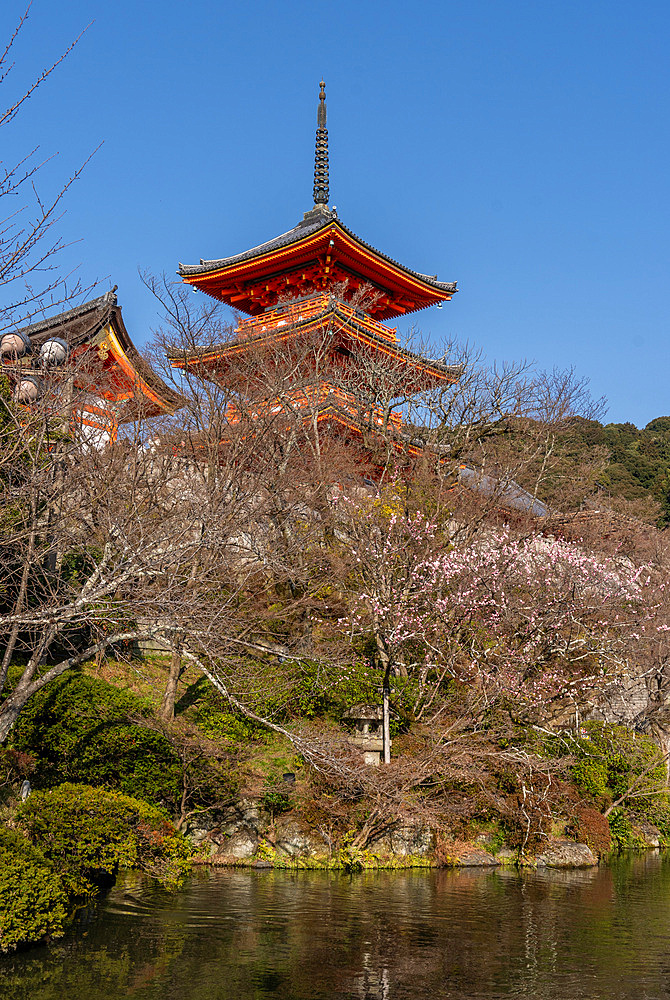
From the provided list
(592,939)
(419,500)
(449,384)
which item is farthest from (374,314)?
(592,939)

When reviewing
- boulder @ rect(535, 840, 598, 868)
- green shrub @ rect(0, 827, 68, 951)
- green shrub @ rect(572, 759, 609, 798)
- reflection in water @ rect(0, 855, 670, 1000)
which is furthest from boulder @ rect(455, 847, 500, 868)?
green shrub @ rect(0, 827, 68, 951)

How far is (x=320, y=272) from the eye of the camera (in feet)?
90.1

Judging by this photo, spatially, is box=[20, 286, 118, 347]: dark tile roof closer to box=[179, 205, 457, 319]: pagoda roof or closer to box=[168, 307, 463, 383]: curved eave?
box=[168, 307, 463, 383]: curved eave

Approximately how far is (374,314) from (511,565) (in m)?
14.5

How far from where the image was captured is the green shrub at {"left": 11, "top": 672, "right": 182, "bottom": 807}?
13.1 meters

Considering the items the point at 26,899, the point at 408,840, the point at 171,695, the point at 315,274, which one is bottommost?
the point at 408,840

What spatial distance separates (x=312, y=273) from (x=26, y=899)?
2205 centimetres

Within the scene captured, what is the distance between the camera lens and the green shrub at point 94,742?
42.9 feet

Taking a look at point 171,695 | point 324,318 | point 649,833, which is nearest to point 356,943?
point 171,695

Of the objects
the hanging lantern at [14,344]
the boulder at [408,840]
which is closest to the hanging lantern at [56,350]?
the hanging lantern at [14,344]

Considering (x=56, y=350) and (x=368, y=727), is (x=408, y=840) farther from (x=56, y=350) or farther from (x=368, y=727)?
(x=56, y=350)

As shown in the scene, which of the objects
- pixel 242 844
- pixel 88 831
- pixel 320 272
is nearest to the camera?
pixel 88 831

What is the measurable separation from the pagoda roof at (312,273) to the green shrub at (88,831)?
722 inches

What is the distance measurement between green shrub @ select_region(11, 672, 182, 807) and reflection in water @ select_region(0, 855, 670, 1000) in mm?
1608
